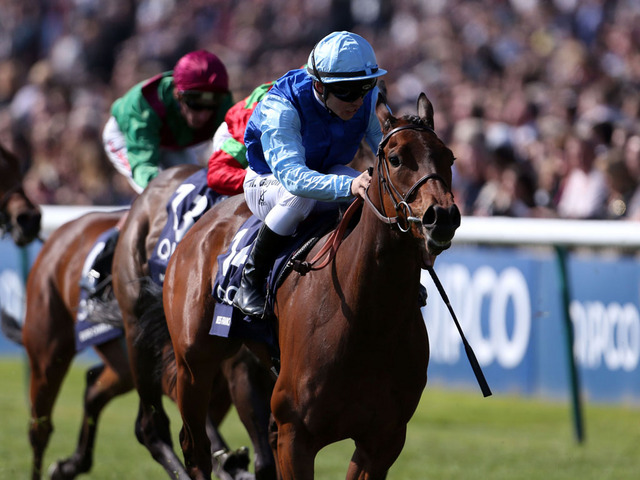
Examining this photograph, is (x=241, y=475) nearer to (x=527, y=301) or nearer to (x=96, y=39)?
(x=527, y=301)

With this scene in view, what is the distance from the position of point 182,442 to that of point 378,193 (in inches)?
73.1

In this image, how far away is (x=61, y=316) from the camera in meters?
6.78

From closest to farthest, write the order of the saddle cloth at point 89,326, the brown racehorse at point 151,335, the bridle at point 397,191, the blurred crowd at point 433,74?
the bridle at point 397,191, the brown racehorse at point 151,335, the saddle cloth at point 89,326, the blurred crowd at point 433,74

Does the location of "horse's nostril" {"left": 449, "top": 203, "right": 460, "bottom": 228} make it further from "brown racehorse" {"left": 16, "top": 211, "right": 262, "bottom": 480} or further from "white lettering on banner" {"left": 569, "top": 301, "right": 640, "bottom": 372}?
"white lettering on banner" {"left": 569, "top": 301, "right": 640, "bottom": 372}

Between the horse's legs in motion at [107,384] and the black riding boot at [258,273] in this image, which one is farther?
the horse's legs in motion at [107,384]

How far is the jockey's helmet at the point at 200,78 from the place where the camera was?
6059 mm

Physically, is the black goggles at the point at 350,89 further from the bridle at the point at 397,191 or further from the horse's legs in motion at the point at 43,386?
the horse's legs in motion at the point at 43,386

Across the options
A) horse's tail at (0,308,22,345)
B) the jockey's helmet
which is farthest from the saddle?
horse's tail at (0,308,22,345)

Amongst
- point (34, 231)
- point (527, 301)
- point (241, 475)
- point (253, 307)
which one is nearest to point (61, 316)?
point (34, 231)

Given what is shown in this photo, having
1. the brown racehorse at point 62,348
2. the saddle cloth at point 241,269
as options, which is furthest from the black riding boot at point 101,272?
the saddle cloth at point 241,269

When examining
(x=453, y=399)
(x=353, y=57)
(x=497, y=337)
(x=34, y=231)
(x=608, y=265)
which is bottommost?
(x=453, y=399)

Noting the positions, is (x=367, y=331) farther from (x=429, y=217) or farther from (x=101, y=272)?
(x=101, y=272)

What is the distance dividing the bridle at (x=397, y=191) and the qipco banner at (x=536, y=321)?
3487 millimetres

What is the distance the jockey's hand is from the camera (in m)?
3.93
